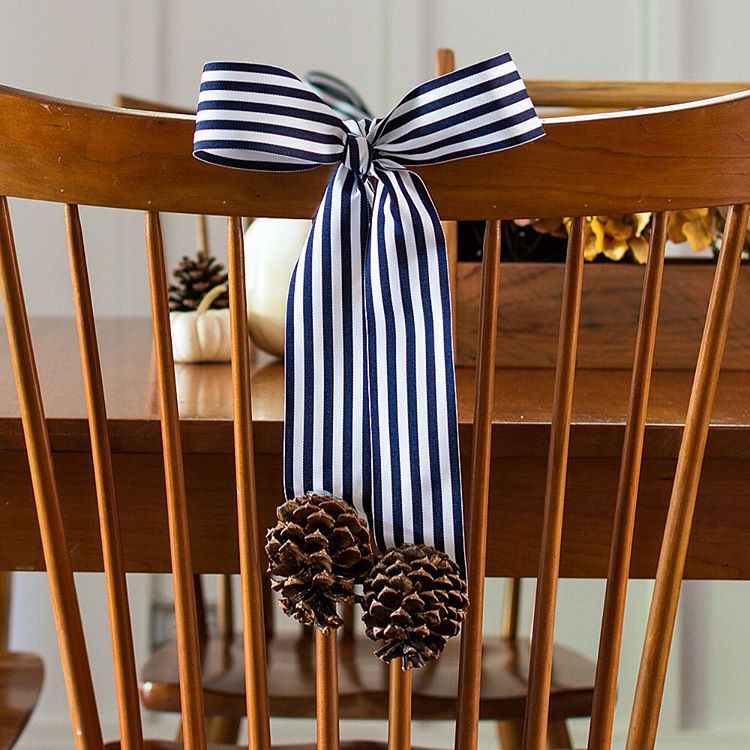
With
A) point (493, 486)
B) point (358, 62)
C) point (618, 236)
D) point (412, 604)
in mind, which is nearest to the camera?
point (412, 604)

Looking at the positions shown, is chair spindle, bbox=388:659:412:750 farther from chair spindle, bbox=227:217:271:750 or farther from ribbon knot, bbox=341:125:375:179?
ribbon knot, bbox=341:125:375:179

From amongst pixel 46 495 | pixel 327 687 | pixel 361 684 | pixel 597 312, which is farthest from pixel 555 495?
pixel 361 684

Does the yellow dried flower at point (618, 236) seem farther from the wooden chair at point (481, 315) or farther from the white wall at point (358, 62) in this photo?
the white wall at point (358, 62)

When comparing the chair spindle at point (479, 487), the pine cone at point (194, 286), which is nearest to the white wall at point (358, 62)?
the pine cone at point (194, 286)

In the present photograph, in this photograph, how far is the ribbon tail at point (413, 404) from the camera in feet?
1.54

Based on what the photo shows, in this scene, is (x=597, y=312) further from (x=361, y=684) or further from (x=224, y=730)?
(x=224, y=730)

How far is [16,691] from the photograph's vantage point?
1.00m

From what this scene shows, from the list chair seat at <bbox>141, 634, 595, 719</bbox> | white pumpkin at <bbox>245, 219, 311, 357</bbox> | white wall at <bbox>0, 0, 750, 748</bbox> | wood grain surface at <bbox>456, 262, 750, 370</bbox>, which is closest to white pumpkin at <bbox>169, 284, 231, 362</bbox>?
white pumpkin at <bbox>245, 219, 311, 357</bbox>

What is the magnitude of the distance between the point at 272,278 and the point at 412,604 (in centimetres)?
54

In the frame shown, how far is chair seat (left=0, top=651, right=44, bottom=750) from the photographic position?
93cm

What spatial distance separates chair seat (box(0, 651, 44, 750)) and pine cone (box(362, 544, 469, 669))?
598 millimetres

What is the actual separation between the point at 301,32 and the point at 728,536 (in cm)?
143

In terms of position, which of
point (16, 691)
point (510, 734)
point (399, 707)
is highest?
point (399, 707)

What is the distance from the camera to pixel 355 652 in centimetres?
112
